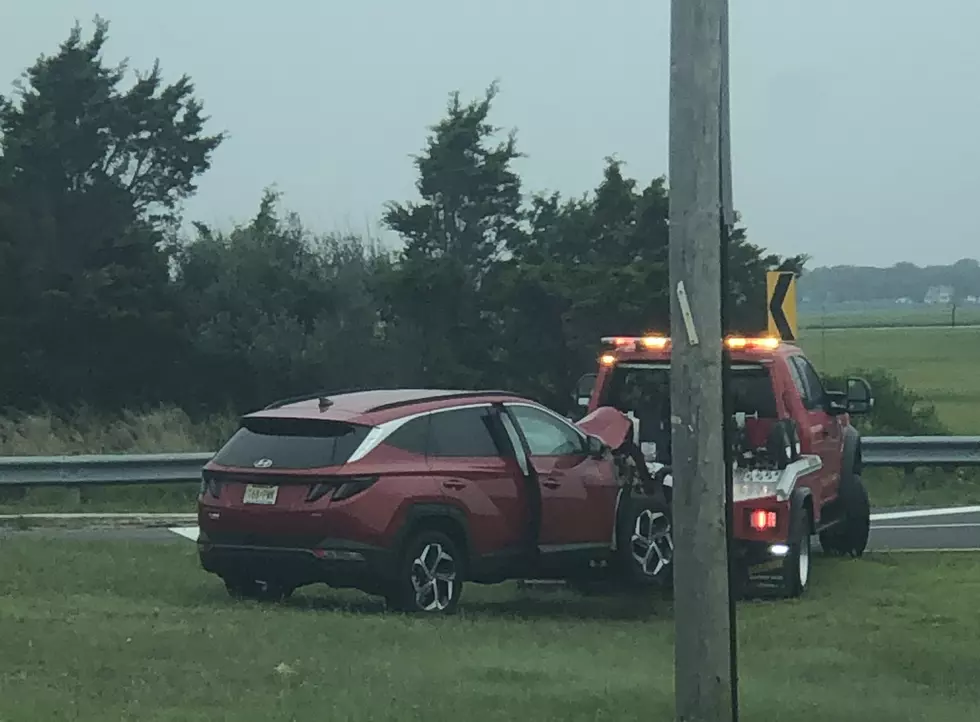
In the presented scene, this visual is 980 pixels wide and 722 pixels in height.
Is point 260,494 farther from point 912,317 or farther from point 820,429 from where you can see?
point 912,317

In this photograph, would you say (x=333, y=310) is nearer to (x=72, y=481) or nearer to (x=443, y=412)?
(x=72, y=481)

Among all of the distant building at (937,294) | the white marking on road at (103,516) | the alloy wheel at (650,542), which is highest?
the distant building at (937,294)

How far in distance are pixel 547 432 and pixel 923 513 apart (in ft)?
28.2

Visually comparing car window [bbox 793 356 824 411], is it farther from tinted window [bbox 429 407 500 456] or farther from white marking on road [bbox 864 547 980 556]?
tinted window [bbox 429 407 500 456]

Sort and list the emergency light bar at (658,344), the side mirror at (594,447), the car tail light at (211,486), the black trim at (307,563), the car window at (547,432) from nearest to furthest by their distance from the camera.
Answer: the black trim at (307,563) < the car tail light at (211,486) < the car window at (547,432) < the side mirror at (594,447) < the emergency light bar at (658,344)

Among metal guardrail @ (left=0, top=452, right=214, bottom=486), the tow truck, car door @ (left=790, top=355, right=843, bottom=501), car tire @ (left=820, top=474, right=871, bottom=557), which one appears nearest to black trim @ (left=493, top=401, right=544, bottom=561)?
the tow truck

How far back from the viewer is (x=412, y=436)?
1187 centimetres

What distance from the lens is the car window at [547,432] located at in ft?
41.8

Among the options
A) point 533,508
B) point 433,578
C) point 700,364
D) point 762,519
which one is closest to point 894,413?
point 762,519

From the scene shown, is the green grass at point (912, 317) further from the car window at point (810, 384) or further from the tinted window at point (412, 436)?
the tinted window at point (412, 436)

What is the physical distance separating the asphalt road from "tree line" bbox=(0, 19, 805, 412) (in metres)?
11.0

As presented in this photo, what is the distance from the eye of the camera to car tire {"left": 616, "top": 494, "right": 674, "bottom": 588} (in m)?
12.8

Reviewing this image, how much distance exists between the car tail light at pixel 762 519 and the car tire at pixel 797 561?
0.71ft

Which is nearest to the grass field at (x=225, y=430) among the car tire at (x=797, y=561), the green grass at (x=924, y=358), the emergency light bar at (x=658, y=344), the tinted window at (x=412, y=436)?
the green grass at (x=924, y=358)
